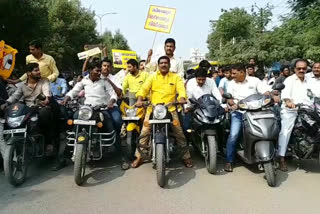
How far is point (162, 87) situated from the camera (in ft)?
18.3

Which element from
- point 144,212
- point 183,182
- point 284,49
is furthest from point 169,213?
point 284,49

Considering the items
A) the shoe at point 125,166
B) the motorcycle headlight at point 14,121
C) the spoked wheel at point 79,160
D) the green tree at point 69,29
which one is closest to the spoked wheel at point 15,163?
the motorcycle headlight at point 14,121

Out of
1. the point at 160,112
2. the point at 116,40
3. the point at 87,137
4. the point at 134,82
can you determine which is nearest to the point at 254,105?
the point at 160,112

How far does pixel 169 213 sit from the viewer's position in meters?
3.86

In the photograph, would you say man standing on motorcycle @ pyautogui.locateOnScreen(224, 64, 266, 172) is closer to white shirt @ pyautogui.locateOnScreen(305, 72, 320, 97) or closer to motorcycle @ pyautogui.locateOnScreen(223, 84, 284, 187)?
motorcycle @ pyautogui.locateOnScreen(223, 84, 284, 187)

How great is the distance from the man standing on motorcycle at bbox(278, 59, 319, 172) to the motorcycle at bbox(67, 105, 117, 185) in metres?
2.71

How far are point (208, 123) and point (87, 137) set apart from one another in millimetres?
1826

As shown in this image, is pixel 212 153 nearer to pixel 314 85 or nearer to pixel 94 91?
pixel 314 85

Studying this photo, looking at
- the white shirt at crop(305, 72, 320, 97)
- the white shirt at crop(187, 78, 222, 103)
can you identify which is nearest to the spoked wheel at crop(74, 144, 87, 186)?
the white shirt at crop(187, 78, 222, 103)

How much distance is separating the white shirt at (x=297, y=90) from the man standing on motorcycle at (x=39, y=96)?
3.82 meters

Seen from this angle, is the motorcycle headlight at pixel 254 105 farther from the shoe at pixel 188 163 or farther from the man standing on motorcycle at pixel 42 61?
the man standing on motorcycle at pixel 42 61

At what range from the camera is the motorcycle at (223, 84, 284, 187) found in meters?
4.69

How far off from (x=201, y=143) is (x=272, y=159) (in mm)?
1323

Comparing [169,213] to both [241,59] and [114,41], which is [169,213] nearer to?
[241,59]
